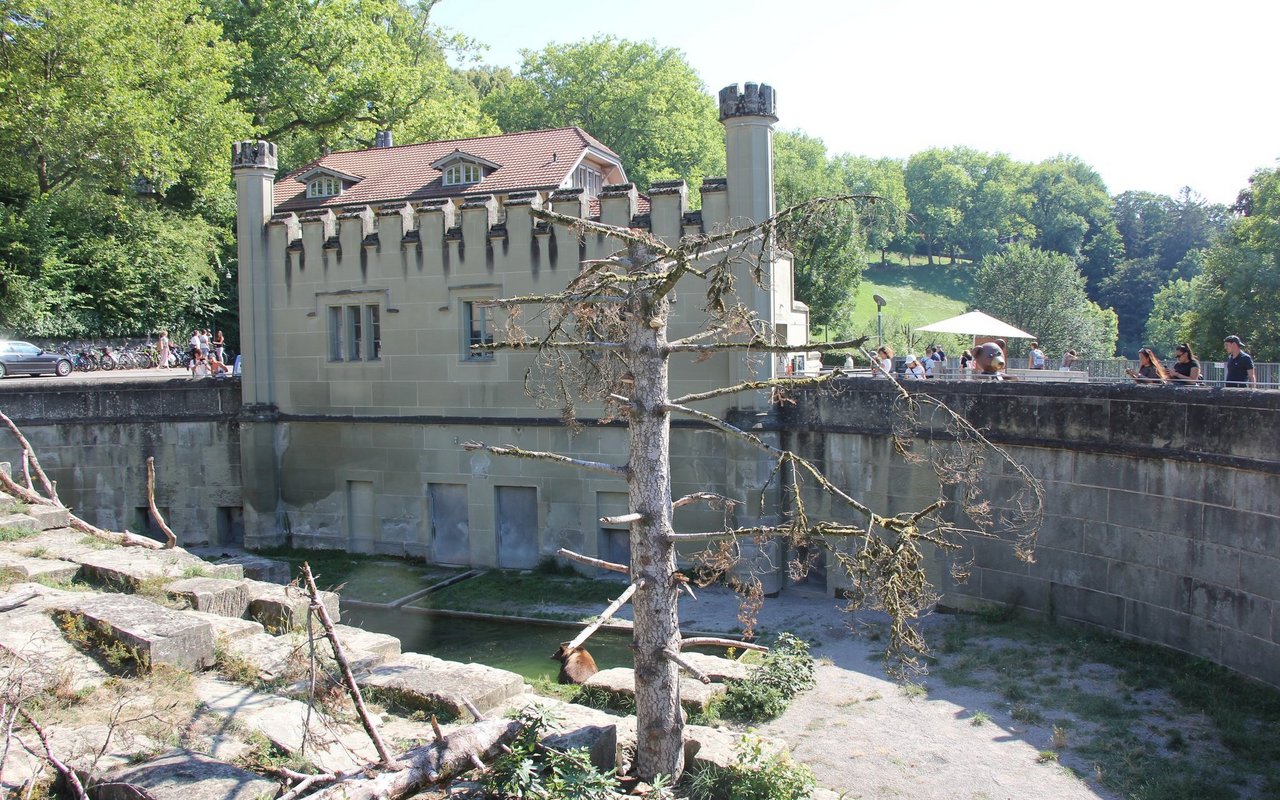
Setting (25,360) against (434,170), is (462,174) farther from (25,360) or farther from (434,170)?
(25,360)

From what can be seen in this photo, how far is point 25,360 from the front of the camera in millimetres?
28859

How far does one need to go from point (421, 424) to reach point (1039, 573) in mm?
12166

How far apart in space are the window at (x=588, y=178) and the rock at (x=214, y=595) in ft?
62.9

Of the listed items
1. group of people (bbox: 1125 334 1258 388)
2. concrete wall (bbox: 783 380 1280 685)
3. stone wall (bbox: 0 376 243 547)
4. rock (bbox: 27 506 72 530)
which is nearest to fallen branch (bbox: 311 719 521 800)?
concrete wall (bbox: 783 380 1280 685)

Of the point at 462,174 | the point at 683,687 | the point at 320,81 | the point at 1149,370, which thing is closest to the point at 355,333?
the point at 462,174

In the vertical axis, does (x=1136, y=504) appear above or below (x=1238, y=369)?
below

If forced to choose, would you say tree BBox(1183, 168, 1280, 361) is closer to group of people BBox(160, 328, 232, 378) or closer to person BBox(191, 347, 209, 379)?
group of people BBox(160, 328, 232, 378)

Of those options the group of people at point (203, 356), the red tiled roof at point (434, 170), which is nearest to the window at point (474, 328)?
the red tiled roof at point (434, 170)

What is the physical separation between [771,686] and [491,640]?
6.00 metres

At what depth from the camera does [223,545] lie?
74.8 feet

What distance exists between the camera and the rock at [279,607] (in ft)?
38.2

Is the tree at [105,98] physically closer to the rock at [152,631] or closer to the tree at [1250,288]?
the rock at [152,631]

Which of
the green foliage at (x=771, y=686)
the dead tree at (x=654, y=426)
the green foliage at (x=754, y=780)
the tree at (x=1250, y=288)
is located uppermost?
the tree at (x=1250, y=288)

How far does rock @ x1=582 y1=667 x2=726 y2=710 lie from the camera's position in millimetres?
10945
